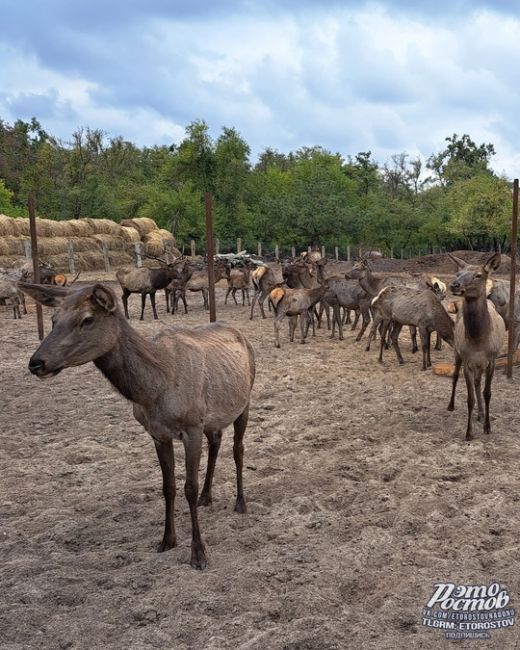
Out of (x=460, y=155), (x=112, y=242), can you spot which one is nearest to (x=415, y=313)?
(x=112, y=242)

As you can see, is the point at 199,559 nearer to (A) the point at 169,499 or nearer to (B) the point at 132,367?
(A) the point at 169,499

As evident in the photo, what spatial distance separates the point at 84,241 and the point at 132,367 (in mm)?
30979

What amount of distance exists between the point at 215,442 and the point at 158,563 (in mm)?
1252

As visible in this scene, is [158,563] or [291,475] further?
[291,475]

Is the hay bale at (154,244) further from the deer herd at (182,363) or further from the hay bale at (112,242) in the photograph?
the deer herd at (182,363)

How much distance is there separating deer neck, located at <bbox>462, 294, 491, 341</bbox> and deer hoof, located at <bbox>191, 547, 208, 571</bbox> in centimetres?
440

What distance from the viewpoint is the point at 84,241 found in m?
33.3

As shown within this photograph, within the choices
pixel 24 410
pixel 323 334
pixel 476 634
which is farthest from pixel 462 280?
pixel 323 334

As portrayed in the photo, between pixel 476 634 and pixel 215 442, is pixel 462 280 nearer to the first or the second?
pixel 215 442

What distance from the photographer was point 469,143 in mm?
75750

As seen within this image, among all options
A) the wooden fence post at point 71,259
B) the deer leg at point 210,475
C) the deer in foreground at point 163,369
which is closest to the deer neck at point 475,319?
the deer in foreground at point 163,369

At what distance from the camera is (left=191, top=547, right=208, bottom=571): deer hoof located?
420 centimetres

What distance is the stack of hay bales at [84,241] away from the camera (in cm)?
2912

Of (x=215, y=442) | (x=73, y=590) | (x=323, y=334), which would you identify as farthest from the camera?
(x=323, y=334)
